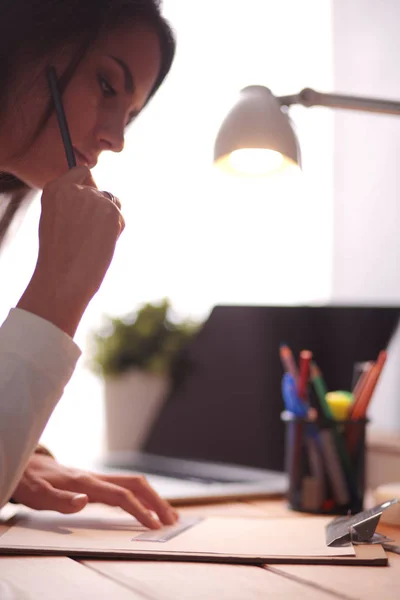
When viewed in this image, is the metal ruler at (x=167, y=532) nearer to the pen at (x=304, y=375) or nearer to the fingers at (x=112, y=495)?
the fingers at (x=112, y=495)

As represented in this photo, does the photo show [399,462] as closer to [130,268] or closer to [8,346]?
[8,346]

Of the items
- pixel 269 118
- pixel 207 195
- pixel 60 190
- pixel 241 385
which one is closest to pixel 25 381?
pixel 60 190

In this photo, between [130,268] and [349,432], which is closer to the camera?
[349,432]

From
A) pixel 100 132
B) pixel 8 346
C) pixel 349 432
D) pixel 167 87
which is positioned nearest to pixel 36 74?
pixel 100 132

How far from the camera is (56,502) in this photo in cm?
67

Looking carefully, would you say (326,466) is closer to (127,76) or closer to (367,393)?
(367,393)

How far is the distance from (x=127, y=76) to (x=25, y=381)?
20.2 inches

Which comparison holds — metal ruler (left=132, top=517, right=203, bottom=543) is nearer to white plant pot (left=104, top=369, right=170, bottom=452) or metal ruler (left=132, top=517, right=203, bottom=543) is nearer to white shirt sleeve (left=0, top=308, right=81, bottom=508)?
white shirt sleeve (left=0, top=308, right=81, bottom=508)

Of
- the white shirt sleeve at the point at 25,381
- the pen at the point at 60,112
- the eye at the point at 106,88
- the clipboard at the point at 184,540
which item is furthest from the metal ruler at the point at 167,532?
the eye at the point at 106,88

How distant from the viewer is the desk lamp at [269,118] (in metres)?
0.75

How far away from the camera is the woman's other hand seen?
66 centimetres

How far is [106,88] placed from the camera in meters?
0.86

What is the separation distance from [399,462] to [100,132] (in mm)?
618

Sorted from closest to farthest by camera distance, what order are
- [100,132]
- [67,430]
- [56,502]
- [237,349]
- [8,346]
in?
1. [8,346]
2. [56,502]
3. [100,132]
4. [237,349]
5. [67,430]
